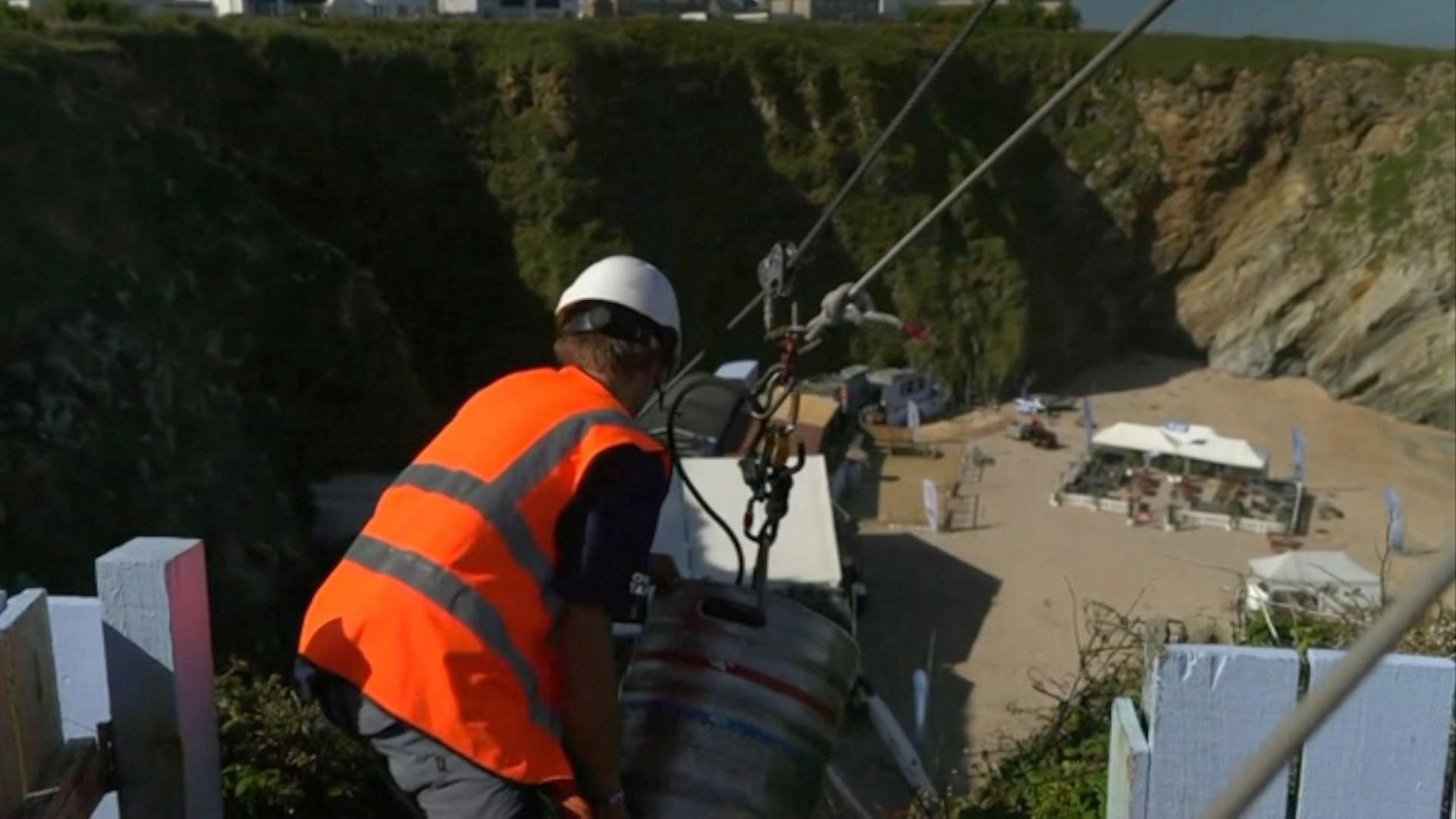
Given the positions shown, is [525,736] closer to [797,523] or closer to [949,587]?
[797,523]

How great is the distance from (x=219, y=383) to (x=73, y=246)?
9.46 ft

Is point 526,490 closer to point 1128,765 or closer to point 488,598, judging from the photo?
point 488,598

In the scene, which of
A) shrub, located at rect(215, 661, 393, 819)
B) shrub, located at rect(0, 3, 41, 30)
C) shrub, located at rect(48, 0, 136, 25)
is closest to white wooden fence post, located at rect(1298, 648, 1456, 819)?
shrub, located at rect(215, 661, 393, 819)

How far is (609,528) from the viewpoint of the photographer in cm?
242

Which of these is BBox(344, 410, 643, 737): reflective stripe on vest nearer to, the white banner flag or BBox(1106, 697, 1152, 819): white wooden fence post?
BBox(1106, 697, 1152, 819): white wooden fence post

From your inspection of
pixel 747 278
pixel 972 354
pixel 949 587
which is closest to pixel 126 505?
pixel 949 587

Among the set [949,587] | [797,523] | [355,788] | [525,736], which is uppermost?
[525,736]

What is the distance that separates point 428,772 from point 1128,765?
57.2 inches

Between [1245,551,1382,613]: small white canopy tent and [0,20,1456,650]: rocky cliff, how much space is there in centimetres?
1226

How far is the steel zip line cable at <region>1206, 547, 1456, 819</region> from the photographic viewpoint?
1072 millimetres

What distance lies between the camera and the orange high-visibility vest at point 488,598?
2.43 m

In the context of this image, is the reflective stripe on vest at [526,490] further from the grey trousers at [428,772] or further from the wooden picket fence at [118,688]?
the wooden picket fence at [118,688]

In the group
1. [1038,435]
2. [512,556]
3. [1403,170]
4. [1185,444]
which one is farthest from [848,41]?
[512,556]

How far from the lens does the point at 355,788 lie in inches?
140
